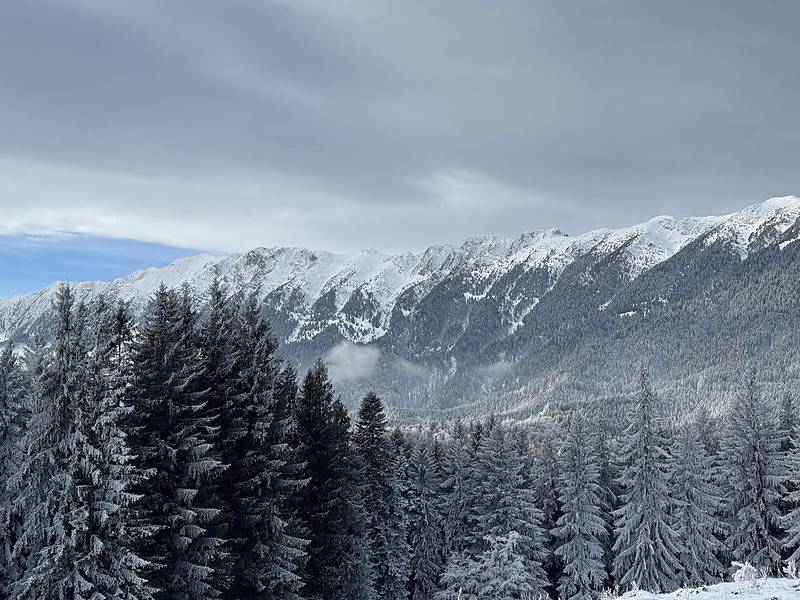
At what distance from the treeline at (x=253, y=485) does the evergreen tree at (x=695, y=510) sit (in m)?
0.13

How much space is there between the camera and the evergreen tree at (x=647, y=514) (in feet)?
126

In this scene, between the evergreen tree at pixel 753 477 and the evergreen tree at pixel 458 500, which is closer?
the evergreen tree at pixel 753 477

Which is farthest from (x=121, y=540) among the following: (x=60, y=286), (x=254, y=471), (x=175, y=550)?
(x=60, y=286)

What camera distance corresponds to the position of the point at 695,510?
42250 mm

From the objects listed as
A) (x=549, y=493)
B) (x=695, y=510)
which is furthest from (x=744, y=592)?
(x=549, y=493)

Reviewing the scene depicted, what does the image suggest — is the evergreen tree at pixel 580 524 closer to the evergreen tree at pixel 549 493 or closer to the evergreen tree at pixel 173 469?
the evergreen tree at pixel 549 493

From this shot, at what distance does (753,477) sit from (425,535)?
83.0 ft

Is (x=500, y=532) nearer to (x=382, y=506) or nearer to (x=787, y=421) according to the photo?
(x=382, y=506)

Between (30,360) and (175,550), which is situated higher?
(30,360)

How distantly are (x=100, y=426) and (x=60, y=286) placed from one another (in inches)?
204

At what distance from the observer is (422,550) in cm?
5397

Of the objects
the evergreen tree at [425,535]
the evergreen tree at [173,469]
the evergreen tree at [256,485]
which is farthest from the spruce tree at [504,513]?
the evergreen tree at [173,469]

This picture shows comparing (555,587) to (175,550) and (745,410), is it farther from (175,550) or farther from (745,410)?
(175,550)

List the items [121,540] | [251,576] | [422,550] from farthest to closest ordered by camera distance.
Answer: [422,550], [251,576], [121,540]
